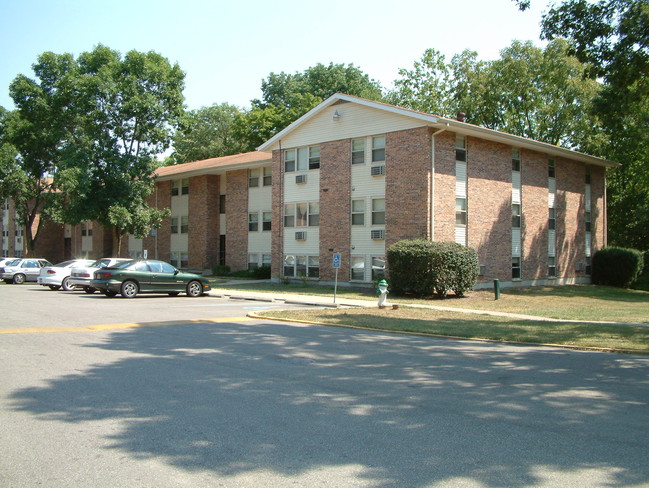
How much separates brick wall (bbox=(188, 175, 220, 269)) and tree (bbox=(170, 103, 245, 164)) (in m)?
21.4

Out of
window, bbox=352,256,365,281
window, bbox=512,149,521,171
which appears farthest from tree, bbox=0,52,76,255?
window, bbox=512,149,521,171

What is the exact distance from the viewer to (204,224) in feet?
129

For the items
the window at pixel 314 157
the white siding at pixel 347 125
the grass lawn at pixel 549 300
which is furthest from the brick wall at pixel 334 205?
the grass lawn at pixel 549 300

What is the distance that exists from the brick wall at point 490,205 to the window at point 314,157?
741cm

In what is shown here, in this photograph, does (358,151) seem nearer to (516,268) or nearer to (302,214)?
(302,214)

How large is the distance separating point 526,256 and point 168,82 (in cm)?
2412

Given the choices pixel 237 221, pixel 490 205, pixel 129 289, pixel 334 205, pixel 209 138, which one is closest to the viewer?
pixel 129 289

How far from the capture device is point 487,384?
793 cm

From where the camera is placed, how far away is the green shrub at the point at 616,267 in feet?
117

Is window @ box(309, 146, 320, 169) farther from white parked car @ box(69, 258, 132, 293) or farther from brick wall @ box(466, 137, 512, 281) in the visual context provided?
white parked car @ box(69, 258, 132, 293)

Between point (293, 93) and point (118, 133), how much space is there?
64.8ft

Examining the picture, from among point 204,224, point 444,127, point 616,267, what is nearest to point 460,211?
point 444,127

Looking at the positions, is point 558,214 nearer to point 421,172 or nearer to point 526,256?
→ point 526,256

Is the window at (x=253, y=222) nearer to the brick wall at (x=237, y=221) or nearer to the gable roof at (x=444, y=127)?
the brick wall at (x=237, y=221)
